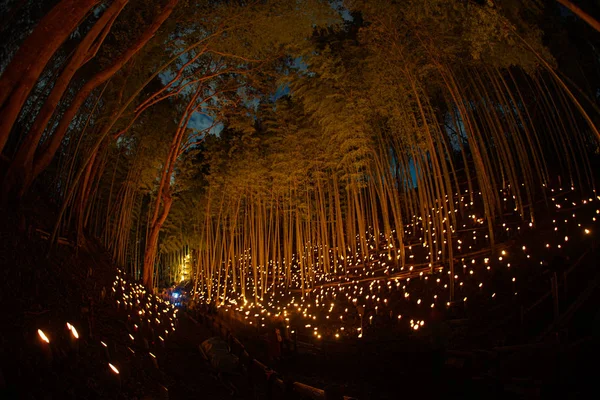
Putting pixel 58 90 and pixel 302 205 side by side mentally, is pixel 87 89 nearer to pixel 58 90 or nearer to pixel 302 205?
pixel 58 90

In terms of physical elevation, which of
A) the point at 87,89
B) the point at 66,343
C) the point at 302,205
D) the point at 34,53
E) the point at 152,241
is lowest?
the point at 66,343

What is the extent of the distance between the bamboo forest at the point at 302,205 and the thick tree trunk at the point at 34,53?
0.6 inches

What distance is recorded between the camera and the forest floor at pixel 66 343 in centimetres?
202

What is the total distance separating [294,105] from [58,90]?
25.8 feet

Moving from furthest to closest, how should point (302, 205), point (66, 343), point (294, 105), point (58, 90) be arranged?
point (302, 205) < point (294, 105) < point (58, 90) < point (66, 343)

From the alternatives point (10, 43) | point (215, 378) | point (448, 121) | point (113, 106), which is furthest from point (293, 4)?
point (448, 121)

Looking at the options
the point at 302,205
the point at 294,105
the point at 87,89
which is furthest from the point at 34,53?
the point at 302,205

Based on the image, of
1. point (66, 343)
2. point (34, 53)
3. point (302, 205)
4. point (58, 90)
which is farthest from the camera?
point (302, 205)

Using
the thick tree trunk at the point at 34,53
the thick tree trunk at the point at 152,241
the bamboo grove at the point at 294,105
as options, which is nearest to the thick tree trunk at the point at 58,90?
the bamboo grove at the point at 294,105

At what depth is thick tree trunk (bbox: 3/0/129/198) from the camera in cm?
350

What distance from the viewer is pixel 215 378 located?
4504 millimetres

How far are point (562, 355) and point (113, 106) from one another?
25.7 feet

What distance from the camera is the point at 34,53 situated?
9.78 ft

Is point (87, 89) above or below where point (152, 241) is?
below
